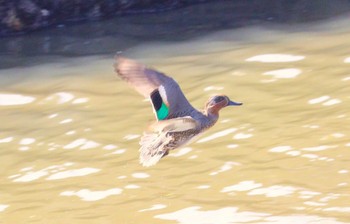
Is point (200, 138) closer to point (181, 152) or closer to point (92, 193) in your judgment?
point (181, 152)

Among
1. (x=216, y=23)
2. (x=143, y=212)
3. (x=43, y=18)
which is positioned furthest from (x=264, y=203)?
(x=43, y=18)

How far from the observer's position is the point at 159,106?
478cm

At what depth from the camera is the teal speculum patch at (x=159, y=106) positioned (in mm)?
4699

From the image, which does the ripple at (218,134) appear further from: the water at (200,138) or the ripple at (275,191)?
the ripple at (275,191)

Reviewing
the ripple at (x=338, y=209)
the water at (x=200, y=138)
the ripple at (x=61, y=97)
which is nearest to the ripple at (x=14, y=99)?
the water at (x=200, y=138)

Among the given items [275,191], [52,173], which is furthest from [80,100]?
[275,191]

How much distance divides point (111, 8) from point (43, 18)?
24.1 inches

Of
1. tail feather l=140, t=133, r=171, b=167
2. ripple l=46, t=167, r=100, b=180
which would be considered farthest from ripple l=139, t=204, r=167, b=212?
ripple l=46, t=167, r=100, b=180

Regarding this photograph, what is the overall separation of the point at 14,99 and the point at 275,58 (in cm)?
184

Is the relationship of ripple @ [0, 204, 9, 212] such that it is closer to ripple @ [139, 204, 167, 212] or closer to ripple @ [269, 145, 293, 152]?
ripple @ [139, 204, 167, 212]

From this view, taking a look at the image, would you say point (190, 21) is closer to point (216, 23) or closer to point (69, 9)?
point (216, 23)

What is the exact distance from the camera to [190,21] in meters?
8.41

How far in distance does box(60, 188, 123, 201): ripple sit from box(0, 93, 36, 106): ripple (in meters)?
1.55

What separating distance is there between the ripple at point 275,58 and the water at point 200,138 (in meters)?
0.01
